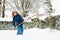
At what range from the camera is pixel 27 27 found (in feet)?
8.98

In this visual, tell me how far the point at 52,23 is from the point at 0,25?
0.44m

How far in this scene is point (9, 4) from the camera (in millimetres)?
2740

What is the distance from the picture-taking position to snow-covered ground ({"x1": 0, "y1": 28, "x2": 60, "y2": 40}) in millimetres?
2727

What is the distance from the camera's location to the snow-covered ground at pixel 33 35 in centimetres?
273

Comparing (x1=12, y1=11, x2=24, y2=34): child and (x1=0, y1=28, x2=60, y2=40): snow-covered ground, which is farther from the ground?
(x1=12, y1=11, x2=24, y2=34): child

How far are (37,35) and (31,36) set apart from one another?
0.05m

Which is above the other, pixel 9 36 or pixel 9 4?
pixel 9 4

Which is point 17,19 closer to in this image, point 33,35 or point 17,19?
point 17,19

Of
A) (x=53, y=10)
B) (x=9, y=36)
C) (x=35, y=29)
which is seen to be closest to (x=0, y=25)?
(x=9, y=36)

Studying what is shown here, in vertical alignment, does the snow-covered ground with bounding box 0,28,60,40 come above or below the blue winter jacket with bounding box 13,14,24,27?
below

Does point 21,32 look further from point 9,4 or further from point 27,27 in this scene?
point 9,4

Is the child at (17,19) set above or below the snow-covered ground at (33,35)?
above

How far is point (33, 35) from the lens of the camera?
2.73 metres

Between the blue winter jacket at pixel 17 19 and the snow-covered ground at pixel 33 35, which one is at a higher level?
the blue winter jacket at pixel 17 19
